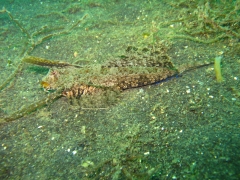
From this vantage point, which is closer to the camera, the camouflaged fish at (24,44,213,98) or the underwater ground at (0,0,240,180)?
the underwater ground at (0,0,240,180)

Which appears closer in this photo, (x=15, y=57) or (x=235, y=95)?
(x=235, y=95)

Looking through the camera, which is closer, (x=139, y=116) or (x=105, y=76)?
(x=139, y=116)

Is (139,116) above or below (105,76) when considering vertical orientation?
below

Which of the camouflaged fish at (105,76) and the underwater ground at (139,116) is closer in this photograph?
the underwater ground at (139,116)

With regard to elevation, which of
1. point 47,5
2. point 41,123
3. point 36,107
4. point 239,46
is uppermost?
point 47,5

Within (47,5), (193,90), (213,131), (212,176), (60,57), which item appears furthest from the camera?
(47,5)

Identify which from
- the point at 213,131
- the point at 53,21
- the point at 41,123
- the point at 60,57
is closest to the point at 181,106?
the point at 213,131

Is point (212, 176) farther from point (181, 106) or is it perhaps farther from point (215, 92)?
point (215, 92)

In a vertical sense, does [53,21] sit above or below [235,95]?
above
